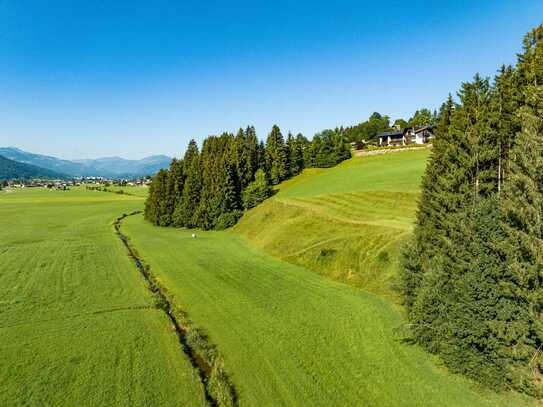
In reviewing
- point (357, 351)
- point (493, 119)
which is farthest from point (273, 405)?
point (493, 119)

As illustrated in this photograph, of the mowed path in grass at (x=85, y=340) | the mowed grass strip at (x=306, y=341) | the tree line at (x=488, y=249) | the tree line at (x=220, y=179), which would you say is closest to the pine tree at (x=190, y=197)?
the tree line at (x=220, y=179)

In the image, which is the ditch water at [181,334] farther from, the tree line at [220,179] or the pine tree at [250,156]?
the pine tree at [250,156]

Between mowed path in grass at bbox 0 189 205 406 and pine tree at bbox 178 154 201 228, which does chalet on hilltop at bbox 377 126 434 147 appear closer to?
pine tree at bbox 178 154 201 228

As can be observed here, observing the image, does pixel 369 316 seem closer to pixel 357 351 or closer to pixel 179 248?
pixel 357 351

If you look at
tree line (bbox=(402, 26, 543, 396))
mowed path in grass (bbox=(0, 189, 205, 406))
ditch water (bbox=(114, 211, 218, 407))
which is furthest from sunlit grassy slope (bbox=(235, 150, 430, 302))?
mowed path in grass (bbox=(0, 189, 205, 406))

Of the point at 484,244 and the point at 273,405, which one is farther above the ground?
the point at 484,244

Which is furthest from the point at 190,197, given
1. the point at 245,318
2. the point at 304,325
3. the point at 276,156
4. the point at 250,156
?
the point at 304,325

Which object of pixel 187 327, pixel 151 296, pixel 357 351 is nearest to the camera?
pixel 357 351
